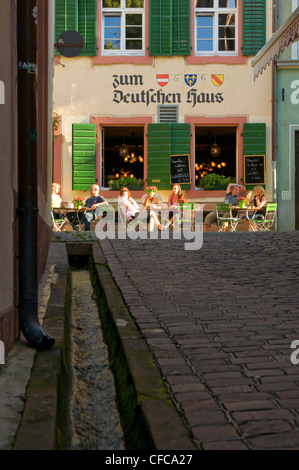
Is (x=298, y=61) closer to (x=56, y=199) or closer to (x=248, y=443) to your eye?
(x=56, y=199)

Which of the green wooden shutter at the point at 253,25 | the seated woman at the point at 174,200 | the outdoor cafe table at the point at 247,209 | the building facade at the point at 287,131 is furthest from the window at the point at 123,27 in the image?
the outdoor cafe table at the point at 247,209

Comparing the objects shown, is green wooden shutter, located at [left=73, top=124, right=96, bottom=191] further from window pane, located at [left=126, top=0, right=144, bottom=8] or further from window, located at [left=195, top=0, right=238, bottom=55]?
window, located at [left=195, top=0, right=238, bottom=55]

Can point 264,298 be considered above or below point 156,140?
below

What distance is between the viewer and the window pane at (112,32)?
15.5 meters

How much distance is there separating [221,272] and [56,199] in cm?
820

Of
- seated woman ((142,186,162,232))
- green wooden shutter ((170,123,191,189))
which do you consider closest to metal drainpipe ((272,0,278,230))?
green wooden shutter ((170,123,191,189))

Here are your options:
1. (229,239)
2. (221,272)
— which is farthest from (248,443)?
(229,239)

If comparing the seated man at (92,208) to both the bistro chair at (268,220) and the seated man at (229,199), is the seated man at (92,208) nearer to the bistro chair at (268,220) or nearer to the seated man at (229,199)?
the seated man at (229,199)

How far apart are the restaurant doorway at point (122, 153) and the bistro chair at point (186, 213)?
2.36m

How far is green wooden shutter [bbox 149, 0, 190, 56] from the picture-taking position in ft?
50.2

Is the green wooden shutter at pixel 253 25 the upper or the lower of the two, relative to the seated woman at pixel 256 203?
upper

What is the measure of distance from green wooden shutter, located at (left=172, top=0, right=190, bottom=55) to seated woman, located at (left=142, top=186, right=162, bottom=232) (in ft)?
12.1
